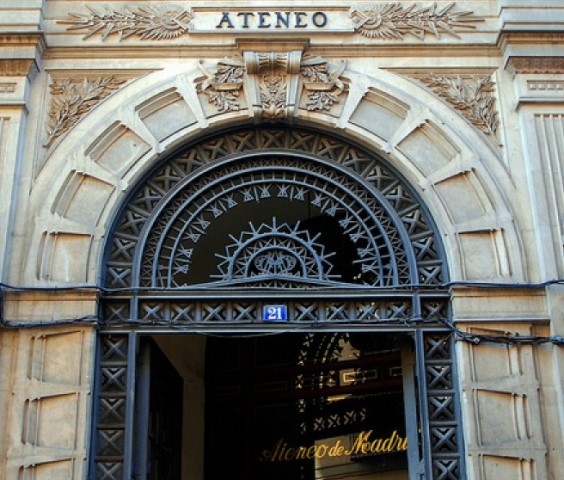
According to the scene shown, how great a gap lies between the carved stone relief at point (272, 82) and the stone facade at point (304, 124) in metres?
0.02

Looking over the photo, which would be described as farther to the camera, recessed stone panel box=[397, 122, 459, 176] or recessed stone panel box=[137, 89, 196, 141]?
recessed stone panel box=[137, 89, 196, 141]

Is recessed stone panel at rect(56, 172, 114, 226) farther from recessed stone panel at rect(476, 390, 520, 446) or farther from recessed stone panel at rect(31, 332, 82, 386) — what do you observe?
recessed stone panel at rect(476, 390, 520, 446)

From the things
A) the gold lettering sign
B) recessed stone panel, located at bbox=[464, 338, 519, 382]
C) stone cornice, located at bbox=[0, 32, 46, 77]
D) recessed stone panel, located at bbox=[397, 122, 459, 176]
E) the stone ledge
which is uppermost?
stone cornice, located at bbox=[0, 32, 46, 77]

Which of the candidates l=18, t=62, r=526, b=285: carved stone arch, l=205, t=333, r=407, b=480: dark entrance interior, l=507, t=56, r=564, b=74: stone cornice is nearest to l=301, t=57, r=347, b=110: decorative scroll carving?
l=18, t=62, r=526, b=285: carved stone arch

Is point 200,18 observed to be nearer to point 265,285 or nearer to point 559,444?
point 265,285

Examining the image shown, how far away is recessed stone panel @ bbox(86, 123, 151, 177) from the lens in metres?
11.8

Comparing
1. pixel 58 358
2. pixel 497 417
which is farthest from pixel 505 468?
pixel 58 358

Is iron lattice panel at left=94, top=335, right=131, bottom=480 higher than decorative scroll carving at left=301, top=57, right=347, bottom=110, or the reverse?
decorative scroll carving at left=301, top=57, right=347, bottom=110

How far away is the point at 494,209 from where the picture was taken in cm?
1154

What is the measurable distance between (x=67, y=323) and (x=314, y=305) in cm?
295

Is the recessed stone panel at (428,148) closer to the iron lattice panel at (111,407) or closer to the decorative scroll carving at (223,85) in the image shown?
the decorative scroll carving at (223,85)

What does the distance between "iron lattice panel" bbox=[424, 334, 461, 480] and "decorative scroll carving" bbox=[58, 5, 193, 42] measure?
17.1 ft

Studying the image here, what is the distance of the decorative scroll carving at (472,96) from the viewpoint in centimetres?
1204

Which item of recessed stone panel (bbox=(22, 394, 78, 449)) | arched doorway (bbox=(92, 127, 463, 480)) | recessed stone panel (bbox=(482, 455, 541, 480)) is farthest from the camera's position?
arched doorway (bbox=(92, 127, 463, 480))
